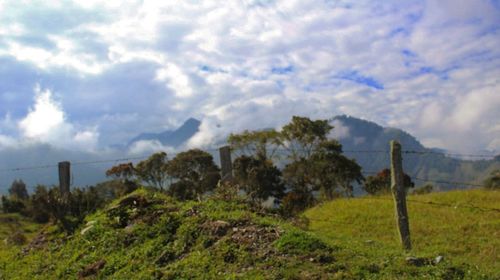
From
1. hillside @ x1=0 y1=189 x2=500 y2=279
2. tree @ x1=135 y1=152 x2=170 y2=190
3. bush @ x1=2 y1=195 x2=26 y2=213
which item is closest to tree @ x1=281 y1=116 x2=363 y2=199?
tree @ x1=135 y1=152 x2=170 y2=190

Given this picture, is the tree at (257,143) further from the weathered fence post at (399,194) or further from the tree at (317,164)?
the weathered fence post at (399,194)

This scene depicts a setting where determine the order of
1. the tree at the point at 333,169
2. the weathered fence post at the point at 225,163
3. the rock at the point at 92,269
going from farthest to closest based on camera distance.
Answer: the tree at the point at 333,169 < the weathered fence post at the point at 225,163 < the rock at the point at 92,269

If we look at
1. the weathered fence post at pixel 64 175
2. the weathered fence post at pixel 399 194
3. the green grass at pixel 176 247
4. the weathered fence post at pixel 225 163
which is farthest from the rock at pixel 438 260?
the weathered fence post at pixel 64 175

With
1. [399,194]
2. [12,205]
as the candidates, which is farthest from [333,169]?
[399,194]

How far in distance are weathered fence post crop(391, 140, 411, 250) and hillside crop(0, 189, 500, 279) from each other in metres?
0.48

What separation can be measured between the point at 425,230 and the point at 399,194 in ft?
14.4

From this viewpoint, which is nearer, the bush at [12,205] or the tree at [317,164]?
the bush at [12,205]

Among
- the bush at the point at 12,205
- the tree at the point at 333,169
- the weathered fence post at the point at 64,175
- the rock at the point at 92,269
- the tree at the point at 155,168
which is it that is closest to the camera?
the rock at the point at 92,269

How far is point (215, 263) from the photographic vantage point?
884cm

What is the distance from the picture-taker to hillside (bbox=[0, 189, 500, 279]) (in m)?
8.10

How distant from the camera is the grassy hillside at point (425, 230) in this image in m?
8.42

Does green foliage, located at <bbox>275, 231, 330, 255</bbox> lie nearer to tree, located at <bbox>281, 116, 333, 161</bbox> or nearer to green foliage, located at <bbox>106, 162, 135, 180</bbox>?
green foliage, located at <bbox>106, 162, 135, 180</bbox>

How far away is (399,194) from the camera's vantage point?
11469mm

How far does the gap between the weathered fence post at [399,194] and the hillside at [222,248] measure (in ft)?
1.57
